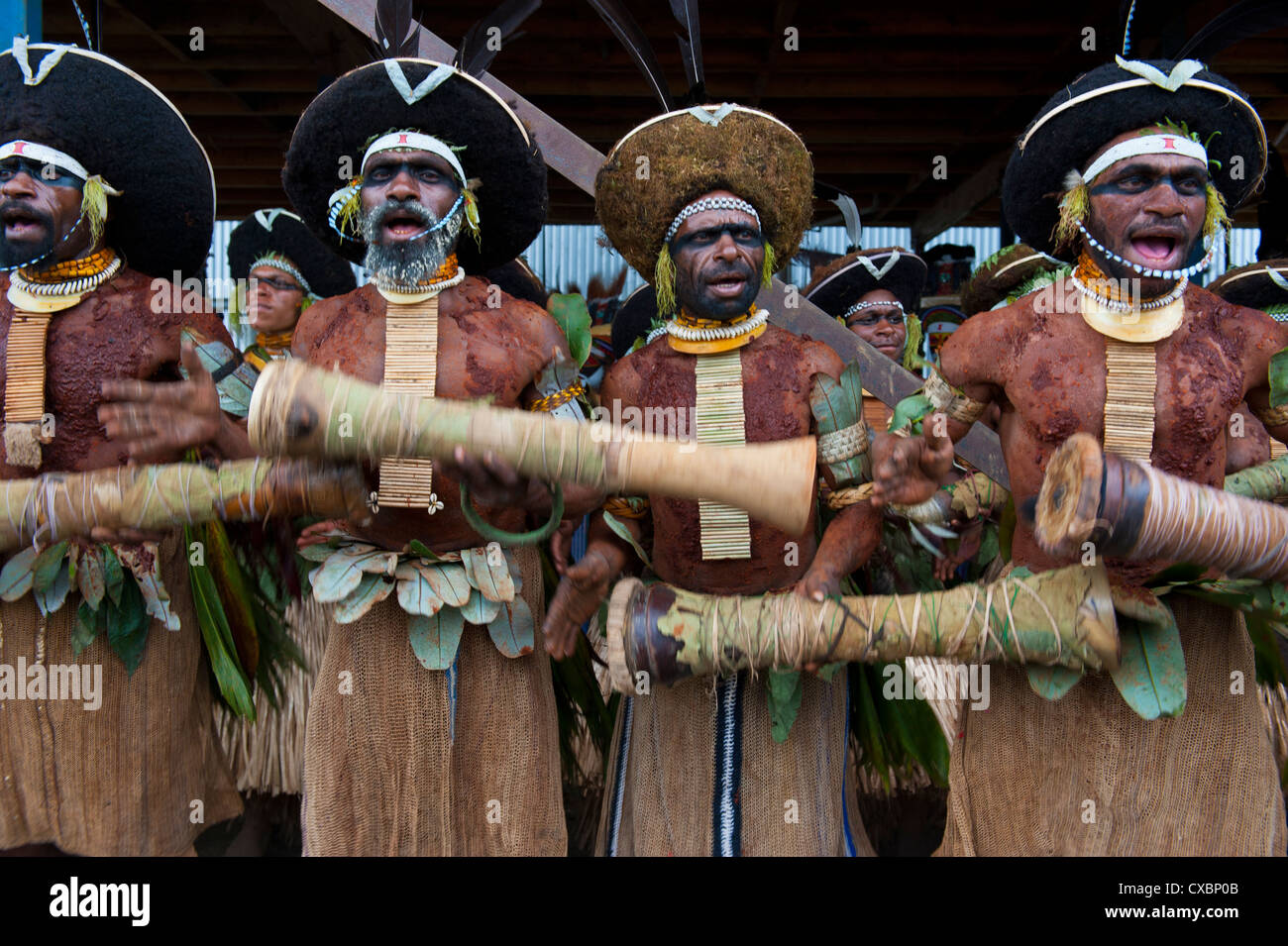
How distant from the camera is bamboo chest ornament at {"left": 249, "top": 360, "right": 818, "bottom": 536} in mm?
2092

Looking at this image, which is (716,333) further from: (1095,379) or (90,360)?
(90,360)

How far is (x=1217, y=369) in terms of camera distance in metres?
2.41

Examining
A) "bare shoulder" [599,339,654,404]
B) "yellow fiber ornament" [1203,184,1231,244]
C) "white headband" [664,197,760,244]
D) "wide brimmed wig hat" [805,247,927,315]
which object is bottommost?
"bare shoulder" [599,339,654,404]

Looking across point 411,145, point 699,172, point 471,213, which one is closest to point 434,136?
point 411,145

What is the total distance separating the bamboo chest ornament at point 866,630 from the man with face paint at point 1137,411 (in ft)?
0.54

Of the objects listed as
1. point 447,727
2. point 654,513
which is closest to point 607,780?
point 447,727

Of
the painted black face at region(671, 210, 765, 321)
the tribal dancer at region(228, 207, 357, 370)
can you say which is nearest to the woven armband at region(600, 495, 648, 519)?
the painted black face at region(671, 210, 765, 321)

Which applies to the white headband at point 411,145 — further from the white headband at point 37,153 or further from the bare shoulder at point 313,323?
the white headband at point 37,153

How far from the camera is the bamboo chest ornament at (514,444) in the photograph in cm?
209

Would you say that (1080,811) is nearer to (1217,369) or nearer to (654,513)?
(1217,369)

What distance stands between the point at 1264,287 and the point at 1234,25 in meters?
1.85

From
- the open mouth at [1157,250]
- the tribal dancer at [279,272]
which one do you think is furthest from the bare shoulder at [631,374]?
the tribal dancer at [279,272]

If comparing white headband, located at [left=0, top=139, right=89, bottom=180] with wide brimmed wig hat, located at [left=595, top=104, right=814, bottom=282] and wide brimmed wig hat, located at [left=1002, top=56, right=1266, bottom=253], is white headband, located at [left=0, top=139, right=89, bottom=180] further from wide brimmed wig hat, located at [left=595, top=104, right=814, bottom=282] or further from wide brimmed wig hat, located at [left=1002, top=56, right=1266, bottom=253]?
wide brimmed wig hat, located at [left=1002, top=56, right=1266, bottom=253]

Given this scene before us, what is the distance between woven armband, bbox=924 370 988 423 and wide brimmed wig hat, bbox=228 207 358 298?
133 inches
